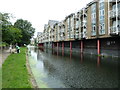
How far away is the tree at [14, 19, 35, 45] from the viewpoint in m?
63.5

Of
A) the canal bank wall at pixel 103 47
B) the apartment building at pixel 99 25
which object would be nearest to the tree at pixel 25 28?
the apartment building at pixel 99 25

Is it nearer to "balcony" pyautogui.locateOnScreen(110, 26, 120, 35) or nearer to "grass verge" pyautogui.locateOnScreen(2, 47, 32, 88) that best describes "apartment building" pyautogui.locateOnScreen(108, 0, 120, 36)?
"balcony" pyautogui.locateOnScreen(110, 26, 120, 35)

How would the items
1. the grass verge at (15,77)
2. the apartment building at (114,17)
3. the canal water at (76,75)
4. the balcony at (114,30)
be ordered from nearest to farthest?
the grass verge at (15,77), the canal water at (76,75), the balcony at (114,30), the apartment building at (114,17)

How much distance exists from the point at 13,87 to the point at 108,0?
74.0 feet

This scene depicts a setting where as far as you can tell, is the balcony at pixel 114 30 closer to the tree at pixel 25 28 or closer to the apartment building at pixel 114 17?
the apartment building at pixel 114 17

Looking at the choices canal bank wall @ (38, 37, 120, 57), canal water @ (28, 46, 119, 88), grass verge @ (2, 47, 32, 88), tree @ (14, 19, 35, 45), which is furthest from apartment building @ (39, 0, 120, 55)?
tree @ (14, 19, 35, 45)

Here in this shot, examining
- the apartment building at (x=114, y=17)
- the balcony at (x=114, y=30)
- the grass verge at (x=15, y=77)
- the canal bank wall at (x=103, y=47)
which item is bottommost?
the grass verge at (x=15, y=77)

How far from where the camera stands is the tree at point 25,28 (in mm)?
63463

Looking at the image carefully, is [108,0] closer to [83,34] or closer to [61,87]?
[83,34]

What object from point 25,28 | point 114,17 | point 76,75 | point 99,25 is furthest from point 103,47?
point 25,28

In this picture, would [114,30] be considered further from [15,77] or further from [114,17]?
[15,77]

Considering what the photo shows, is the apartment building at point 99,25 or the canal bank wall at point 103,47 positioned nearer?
the apartment building at point 99,25

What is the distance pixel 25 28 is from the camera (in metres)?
65.4

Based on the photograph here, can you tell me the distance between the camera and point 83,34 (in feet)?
104
